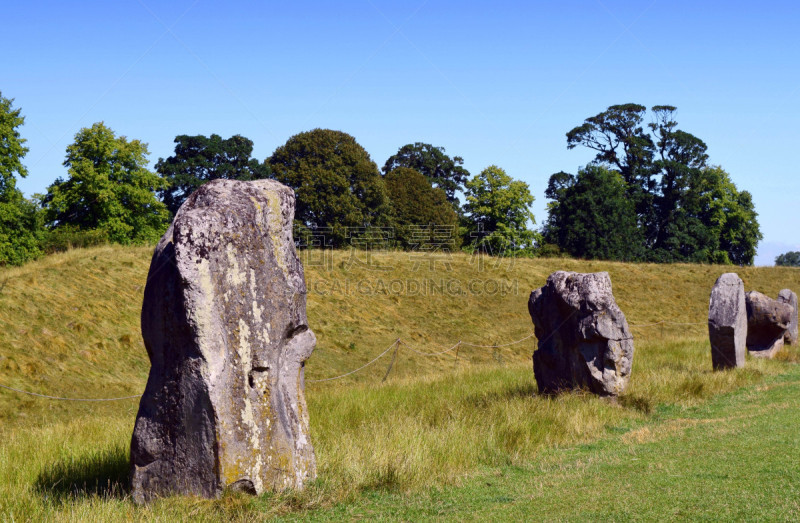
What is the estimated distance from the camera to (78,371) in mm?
17297

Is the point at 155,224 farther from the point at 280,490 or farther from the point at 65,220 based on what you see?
the point at 280,490


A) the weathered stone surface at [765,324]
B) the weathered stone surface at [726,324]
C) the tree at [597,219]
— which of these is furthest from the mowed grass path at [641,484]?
the tree at [597,219]

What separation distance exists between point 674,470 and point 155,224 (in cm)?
4065

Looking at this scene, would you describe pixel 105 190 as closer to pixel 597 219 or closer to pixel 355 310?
pixel 355 310

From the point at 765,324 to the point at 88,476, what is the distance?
1893cm

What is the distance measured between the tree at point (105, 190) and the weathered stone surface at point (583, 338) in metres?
31.5

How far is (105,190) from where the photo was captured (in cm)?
4006

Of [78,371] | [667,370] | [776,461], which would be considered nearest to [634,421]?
[776,461]

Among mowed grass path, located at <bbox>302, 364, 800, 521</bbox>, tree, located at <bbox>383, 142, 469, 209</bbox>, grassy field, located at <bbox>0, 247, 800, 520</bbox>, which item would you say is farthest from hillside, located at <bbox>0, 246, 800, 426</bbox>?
tree, located at <bbox>383, 142, 469, 209</bbox>

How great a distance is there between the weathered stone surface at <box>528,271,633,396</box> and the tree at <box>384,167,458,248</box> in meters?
39.7

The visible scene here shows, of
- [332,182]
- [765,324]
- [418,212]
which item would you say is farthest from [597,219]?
[765,324]

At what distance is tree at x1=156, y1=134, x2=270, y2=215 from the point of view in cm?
4891

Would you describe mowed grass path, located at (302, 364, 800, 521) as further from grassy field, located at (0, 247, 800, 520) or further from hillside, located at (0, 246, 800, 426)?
hillside, located at (0, 246, 800, 426)

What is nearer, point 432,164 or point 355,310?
point 355,310
